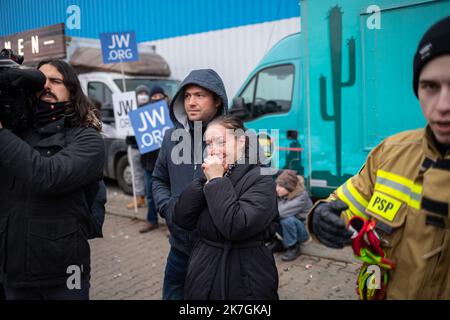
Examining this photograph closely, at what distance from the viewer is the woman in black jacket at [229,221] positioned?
6.17 feet

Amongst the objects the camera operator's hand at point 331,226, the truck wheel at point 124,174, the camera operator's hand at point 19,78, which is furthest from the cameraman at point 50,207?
the truck wheel at point 124,174

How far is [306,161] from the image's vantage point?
5035 mm

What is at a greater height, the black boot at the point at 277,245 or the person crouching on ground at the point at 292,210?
the person crouching on ground at the point at 292,210

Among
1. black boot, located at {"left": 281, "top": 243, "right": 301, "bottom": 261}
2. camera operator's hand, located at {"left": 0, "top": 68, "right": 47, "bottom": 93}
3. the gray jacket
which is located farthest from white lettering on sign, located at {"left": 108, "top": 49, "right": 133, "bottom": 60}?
camera operator's hand, located at {"left": 0, "top": 68, "right": 47, "bottom": 93}

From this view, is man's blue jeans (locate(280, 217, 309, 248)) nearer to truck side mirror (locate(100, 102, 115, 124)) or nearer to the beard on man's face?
the beard on man's face

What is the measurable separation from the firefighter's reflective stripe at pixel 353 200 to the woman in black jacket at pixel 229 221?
1.45 feet

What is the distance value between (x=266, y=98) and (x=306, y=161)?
1.27 meters

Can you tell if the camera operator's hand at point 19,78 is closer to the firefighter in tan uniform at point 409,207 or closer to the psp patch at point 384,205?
the firefighter in tan uniform at point 409,207

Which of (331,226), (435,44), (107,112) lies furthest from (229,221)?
(107,112)

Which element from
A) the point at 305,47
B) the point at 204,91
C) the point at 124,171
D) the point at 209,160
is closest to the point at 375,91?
the point at 305,47

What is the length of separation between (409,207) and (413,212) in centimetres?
2

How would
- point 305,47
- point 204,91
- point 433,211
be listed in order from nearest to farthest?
point 433,211, point 204,91, point 305,47

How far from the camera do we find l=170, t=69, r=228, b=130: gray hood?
2.37 m
